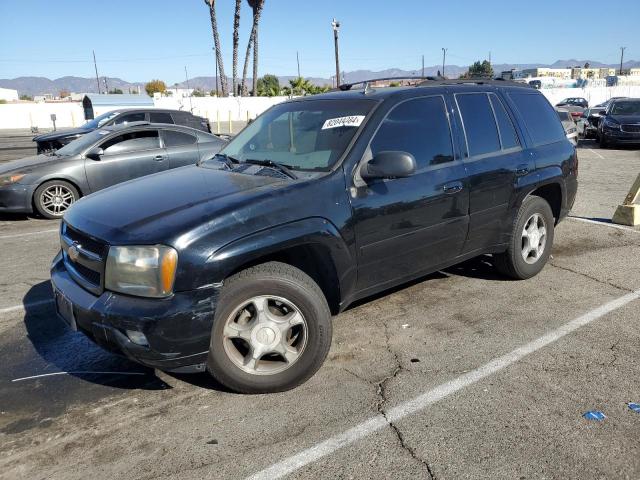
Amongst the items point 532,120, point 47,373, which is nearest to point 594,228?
point 532,120

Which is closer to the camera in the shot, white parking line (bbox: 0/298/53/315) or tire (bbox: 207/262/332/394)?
tire (bbox: 207/262/332/394)

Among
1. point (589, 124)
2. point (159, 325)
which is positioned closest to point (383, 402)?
point (159, 325)

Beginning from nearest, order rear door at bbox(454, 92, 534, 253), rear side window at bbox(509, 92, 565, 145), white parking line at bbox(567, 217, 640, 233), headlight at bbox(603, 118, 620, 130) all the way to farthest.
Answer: rear door at bbox(454, 92, 534, 253), rear side window at bbox(509, 92, 565, 145), white parking line at bbox(567, 217, 640, 233), headlight at bbox(603, 118, 620, 130)

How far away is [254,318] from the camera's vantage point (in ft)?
10.4

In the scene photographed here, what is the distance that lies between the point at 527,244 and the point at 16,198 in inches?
292

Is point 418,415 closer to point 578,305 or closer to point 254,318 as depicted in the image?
point 254,318

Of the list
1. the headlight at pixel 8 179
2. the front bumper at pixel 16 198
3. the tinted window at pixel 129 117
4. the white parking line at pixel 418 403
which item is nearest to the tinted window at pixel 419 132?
the white parking line at pixel 418 403

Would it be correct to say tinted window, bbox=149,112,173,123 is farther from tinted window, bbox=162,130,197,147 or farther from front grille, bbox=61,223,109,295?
front grille, bbox=61,223,109,295

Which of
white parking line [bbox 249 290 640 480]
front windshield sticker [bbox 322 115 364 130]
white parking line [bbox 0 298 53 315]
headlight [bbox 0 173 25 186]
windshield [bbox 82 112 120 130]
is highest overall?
front windshield sticker [bbox 322 115 364 130]

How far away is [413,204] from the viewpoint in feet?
12.5

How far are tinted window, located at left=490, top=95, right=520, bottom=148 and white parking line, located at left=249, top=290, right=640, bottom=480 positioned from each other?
1580mm

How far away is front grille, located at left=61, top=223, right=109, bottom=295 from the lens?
3.04 m

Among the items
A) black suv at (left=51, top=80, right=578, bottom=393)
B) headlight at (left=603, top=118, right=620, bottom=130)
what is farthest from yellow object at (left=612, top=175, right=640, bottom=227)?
headlight at (left=603, top=118, right=620, bottom=130)

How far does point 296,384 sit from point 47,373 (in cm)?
171
